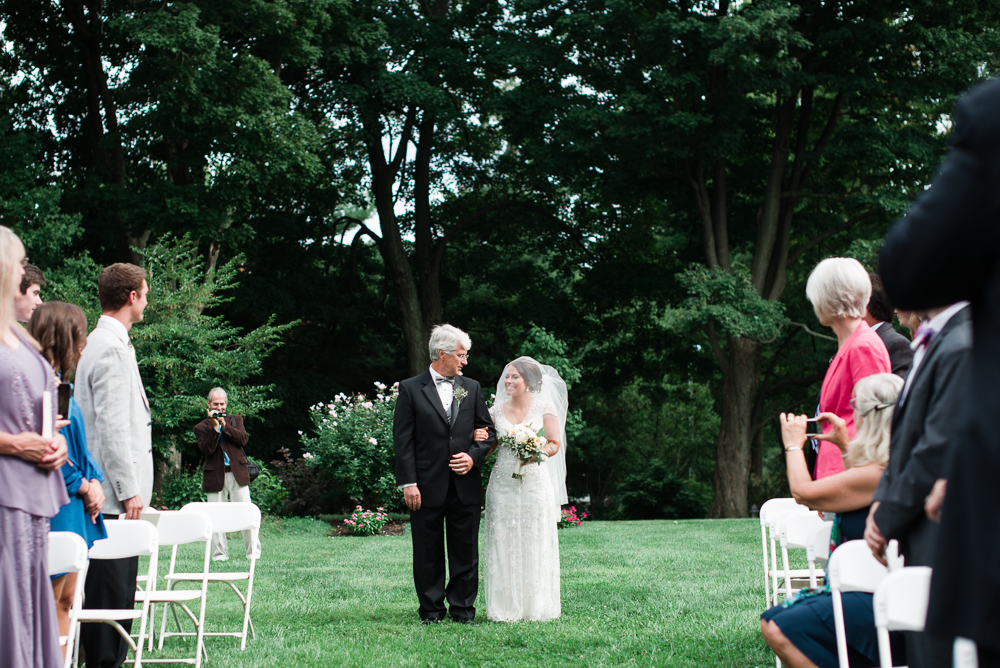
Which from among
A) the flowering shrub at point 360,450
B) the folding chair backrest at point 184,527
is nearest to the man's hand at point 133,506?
the folding chair backrest at point 184,527

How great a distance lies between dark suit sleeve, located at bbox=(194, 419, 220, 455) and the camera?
11.6 metres

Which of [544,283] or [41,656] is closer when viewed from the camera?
[41,656]

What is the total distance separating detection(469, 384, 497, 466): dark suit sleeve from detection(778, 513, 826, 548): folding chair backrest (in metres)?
A: 2.72

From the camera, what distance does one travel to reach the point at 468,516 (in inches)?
267

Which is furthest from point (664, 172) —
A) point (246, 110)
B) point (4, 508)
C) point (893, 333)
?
point (4, 508)

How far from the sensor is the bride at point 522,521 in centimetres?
668

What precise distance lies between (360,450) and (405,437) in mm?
9840

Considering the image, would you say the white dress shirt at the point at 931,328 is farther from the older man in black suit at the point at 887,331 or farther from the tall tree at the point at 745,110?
the tall tree at the point at 745,110

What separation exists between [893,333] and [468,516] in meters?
3.48

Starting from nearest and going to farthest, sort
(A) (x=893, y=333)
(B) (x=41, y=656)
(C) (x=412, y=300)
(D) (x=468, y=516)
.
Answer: (B) (x=41, y=656) < (A) (x=893, y=333) < (D) (x=468, y=516) < (C) (x=412, y=300)

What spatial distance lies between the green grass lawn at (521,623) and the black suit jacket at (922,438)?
118 inches

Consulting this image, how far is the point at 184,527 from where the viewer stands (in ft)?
17.6

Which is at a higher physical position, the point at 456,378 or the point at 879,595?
the point at 456,378

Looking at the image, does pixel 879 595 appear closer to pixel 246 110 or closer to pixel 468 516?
pixel 468 516
